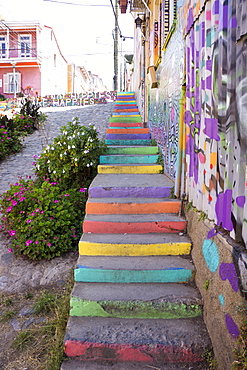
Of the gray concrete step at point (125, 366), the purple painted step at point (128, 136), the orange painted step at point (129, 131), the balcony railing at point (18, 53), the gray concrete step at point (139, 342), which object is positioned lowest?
the gray concrete step at point (125, 366)

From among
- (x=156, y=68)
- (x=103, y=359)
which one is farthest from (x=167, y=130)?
(x=103, y=359)

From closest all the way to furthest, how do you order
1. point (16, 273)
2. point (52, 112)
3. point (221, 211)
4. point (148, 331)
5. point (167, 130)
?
point (221, 211), point (148, 331), point (16, 273), point (167, 130), point (52, 112)

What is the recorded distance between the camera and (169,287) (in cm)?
293

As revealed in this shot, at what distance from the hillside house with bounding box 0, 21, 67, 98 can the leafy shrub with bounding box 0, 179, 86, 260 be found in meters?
21.9

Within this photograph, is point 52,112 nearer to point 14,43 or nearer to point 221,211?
point 221,211

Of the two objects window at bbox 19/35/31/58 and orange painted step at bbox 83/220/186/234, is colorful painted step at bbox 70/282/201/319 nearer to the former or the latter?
orange painted step at bbox 83/220/186/234

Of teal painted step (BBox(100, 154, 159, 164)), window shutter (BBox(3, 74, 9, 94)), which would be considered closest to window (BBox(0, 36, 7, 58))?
window shutter (BBox(3, 74, 9, 94))

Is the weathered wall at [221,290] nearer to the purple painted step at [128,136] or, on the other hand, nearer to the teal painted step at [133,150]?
the teal painted step at [133,150]

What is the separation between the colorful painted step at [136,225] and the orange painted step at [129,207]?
204 millimetres

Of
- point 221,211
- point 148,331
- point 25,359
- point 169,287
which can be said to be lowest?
point 25,359

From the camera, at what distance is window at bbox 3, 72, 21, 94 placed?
2531 cm

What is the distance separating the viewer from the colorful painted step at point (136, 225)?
359 centimetres

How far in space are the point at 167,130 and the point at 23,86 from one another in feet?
75.7

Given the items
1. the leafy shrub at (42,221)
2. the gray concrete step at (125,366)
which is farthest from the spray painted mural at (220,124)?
the leafy shrub at (42,221)
